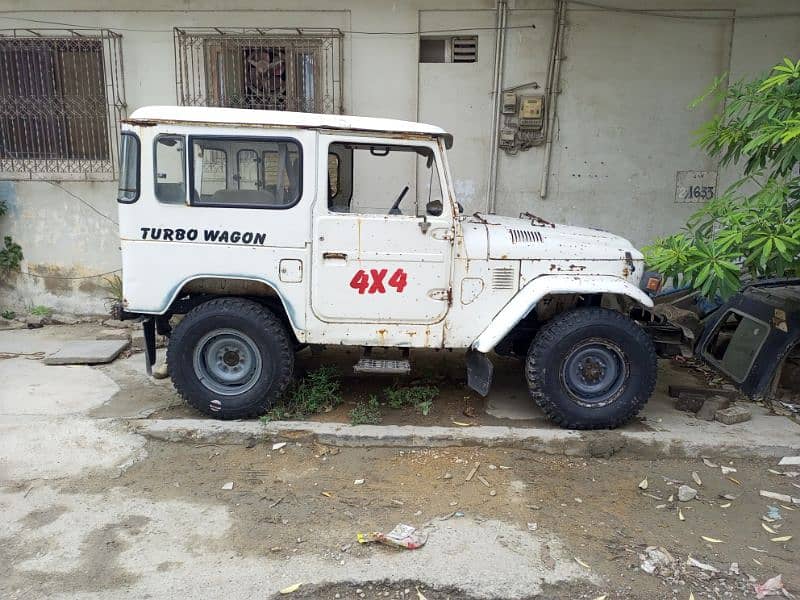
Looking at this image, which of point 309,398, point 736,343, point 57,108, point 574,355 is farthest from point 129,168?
point 736,343

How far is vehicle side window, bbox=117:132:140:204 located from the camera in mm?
3986

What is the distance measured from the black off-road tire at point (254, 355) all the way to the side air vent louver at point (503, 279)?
61.6 inches

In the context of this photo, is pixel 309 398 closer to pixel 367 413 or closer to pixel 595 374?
pixel 367 413

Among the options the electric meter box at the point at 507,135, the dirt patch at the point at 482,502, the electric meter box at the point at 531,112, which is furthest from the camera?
the electric meter box at the point at 507,135

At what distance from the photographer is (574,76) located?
21.5 ft

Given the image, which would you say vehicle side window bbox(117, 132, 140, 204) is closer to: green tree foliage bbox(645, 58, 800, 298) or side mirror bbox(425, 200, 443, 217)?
side mirror bbox(425, 200, 443, 217)

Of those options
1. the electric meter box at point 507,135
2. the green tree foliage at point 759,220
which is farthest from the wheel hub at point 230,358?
the electric meter box at point 507,135

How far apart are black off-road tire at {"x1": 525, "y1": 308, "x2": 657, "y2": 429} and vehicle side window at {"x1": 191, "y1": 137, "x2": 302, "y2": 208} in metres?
2.07

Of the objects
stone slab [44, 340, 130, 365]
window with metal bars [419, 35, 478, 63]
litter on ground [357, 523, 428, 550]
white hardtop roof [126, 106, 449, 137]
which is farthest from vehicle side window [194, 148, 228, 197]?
window with metal bars [419, 35, 478, 63]

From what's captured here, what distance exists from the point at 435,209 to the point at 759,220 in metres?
2.22

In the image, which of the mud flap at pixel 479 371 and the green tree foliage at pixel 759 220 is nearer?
the green tree foliage at pixel 759 220

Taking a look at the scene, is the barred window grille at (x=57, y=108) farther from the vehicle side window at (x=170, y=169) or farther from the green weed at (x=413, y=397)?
the green weed at (x=413, y=397)

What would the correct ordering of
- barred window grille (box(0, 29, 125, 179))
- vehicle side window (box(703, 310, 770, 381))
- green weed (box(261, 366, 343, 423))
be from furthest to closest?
barred window grille (box(0, 29, 125, 179)) < vehicle side window (box(703, 310, 770, 381)) < green weed (box(261, 366, 343, 423))

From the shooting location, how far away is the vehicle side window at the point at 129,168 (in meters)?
3.99
